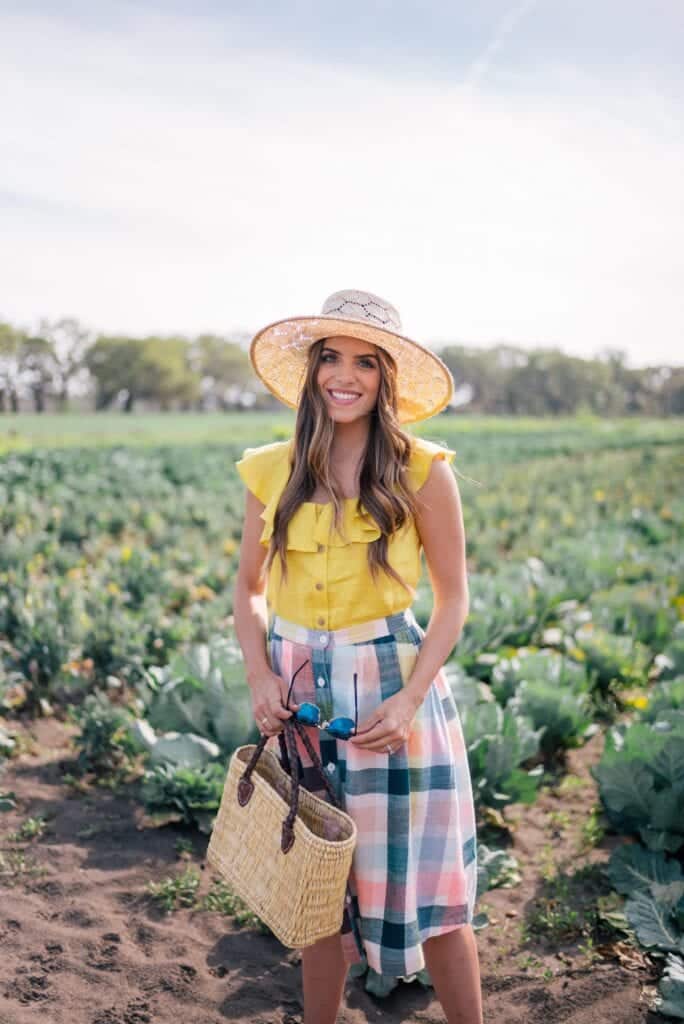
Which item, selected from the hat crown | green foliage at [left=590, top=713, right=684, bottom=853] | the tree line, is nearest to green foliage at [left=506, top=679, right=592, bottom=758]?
green foliage at [left=590, top=713, right=684, bottom=853]

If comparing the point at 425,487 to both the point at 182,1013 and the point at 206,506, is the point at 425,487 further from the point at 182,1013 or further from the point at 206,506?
the point at 206,506

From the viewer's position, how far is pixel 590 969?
2.64 meters

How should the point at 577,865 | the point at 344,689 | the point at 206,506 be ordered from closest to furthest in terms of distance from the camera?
the point at 344,689
the point at 577,865
the point at 206,506

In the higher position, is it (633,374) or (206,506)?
(633,374)

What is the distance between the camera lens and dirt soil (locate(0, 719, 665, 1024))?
8.00 ft

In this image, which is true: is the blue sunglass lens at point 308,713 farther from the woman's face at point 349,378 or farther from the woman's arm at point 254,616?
the woman's face at point 349,378

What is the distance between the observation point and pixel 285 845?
184cm

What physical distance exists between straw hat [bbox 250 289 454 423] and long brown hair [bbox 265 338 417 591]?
0.06 m

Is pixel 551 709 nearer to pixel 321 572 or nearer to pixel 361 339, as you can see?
pixel 321 572

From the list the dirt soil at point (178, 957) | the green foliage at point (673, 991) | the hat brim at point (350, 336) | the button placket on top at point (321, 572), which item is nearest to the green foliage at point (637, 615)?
the dirt soil at point (178, 957)

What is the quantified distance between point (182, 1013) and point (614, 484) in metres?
13.5

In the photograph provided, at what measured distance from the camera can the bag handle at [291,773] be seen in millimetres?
1846

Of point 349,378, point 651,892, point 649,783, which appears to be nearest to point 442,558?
point 349,378

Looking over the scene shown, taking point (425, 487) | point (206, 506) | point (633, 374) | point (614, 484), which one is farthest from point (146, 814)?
point (633, 374)
